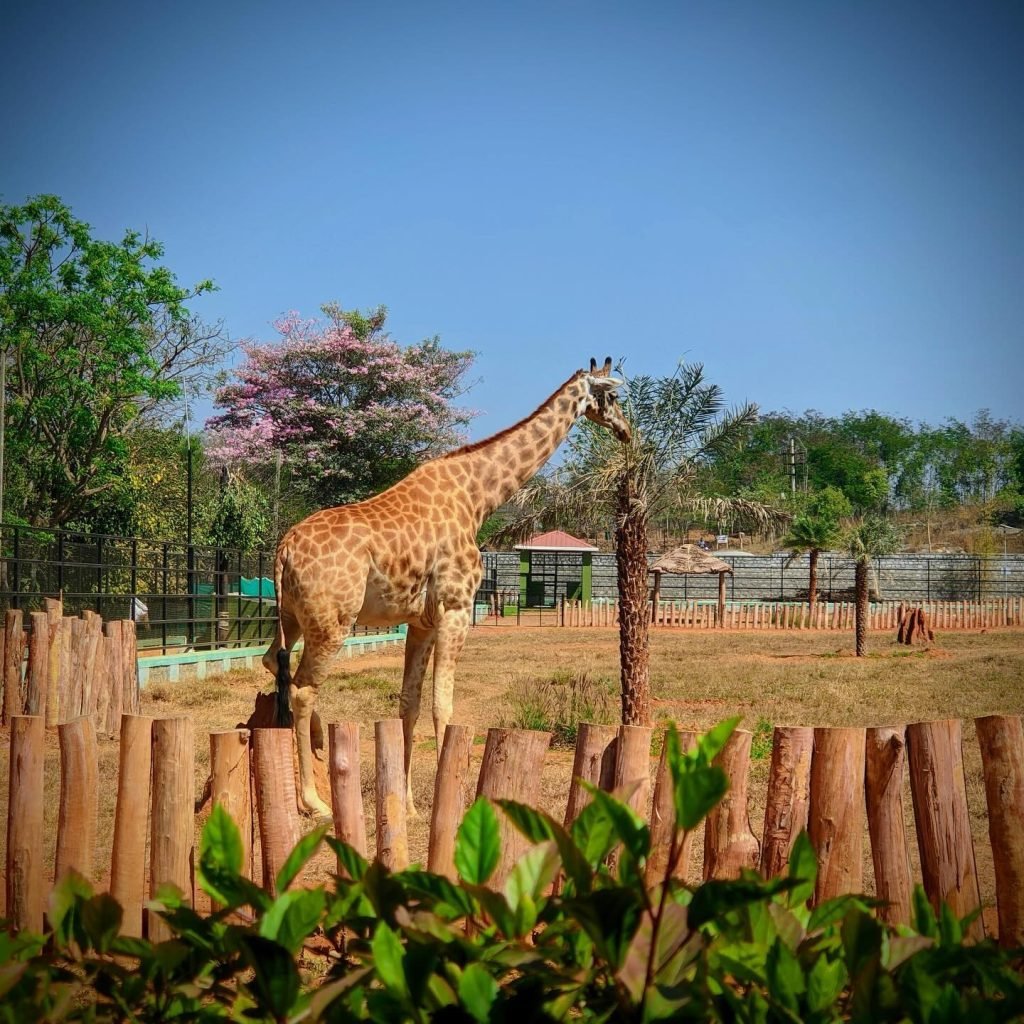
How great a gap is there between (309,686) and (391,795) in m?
2.72

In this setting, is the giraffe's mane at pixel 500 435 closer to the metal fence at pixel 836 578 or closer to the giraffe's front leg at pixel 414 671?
the giraffe's front leg at pixel 414 671

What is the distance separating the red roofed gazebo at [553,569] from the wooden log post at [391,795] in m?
34.3

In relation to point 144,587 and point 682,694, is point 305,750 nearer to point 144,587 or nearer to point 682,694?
point 682,694

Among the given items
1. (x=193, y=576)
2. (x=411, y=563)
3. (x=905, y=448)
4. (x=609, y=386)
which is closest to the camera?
(x=411, y=563)

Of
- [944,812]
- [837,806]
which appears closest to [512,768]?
[837,806]

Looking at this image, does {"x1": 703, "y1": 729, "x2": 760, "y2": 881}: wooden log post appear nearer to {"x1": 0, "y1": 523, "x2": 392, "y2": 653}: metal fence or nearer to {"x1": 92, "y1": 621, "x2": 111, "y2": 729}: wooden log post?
{"x1": 92, "y1": 621, "x2": 111, "y2": 729}: wooden log post

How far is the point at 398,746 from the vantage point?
4.04m

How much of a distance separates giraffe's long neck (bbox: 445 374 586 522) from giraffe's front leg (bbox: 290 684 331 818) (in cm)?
190

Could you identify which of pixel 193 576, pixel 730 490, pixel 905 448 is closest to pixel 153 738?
pixel 193 576

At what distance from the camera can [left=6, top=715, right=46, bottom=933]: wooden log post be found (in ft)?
12.7

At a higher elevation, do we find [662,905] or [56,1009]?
[662,905]

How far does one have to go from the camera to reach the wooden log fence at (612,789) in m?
3.79

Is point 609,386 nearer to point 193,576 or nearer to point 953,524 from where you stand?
point 193,576

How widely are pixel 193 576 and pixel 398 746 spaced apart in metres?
12.4
